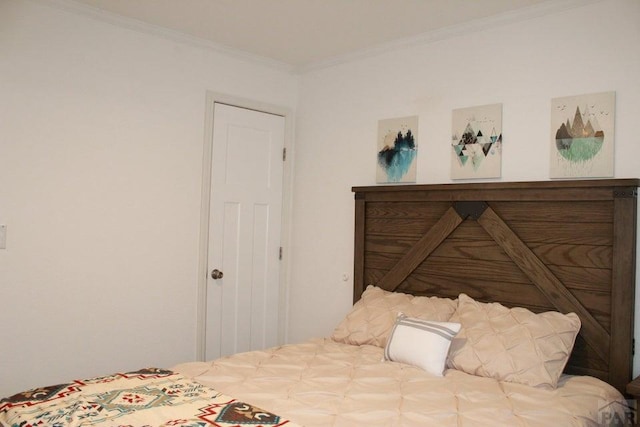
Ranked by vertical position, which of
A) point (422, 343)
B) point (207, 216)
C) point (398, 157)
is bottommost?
point (422, 343)

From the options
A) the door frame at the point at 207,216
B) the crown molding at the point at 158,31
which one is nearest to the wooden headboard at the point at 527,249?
the door frame at the point at 207,216

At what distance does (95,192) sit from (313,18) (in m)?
1.64

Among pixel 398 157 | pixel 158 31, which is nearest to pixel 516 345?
pixel 398 157

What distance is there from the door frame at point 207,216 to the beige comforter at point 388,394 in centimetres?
96

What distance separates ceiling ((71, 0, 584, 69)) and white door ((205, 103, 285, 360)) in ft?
1.83

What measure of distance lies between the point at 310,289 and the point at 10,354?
1991 mm

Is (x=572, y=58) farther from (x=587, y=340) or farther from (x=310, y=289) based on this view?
(x=310, y=289)

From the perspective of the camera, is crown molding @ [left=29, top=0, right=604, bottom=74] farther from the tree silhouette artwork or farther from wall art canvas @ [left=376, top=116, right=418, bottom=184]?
the tree silhouette artwork

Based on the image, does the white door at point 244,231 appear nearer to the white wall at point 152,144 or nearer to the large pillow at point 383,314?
the white wall at point 152,144

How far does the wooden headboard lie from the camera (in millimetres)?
2461

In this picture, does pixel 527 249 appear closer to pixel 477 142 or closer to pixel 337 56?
pixel 477 142

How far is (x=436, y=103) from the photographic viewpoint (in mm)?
3266

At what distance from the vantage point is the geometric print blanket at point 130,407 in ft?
5.70

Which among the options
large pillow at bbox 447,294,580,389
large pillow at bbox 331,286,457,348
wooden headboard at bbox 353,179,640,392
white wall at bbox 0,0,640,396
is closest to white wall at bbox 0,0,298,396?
white wall at bbox 0,0,640,396
